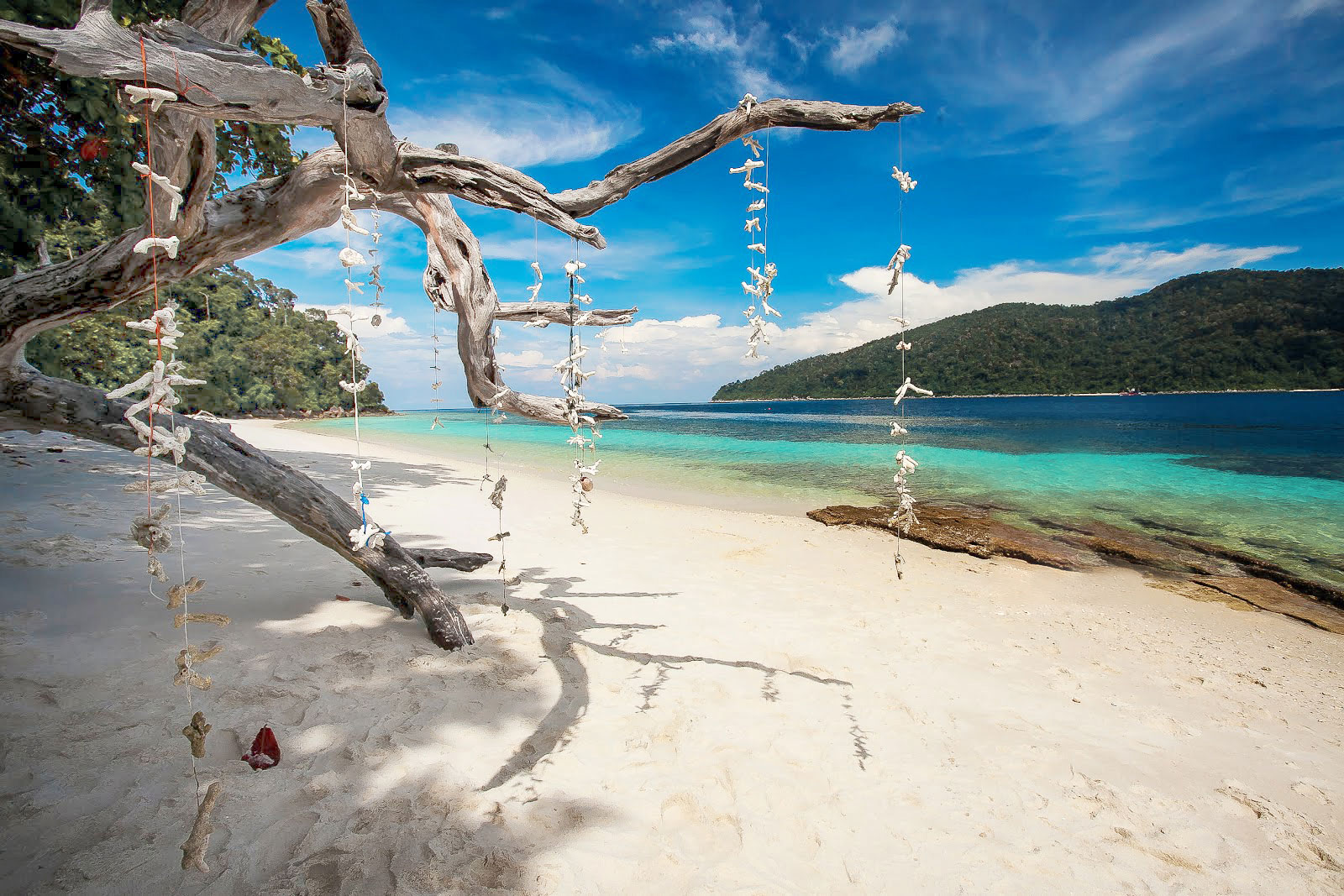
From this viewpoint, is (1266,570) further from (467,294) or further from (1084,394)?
(1084,394)

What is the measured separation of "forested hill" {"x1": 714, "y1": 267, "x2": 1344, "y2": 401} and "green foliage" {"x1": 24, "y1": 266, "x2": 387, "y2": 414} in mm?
43025

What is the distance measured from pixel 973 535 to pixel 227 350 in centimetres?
4241

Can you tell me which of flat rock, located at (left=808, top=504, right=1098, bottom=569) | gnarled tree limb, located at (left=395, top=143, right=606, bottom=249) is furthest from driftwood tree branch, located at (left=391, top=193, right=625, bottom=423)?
flat rock, located at (left=808, top=504, right=1098, bottom=569)

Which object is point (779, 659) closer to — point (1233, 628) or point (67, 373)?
point (1233, 628)

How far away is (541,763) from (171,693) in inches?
71.5

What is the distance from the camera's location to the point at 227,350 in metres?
34.1

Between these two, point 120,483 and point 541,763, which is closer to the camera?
point 541,763

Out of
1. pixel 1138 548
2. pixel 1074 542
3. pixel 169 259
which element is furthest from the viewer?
pixel 1074 542

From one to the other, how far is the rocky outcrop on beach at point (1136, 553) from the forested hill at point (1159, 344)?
146 feet

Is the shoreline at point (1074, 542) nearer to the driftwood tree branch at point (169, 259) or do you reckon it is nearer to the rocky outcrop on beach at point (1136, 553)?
the rocky outcrop on beach at point (1136, 553)

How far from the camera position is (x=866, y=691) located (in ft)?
11.3

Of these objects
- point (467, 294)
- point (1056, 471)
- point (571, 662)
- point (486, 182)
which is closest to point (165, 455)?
point (486, 182)

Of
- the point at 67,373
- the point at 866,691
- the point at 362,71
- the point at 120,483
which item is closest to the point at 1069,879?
the point at 866,691

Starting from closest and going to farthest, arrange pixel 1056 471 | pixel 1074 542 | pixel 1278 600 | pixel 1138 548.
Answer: pixel 1278 600
pixel 1138 548
pixel 1074 542
pixel 1056 471
